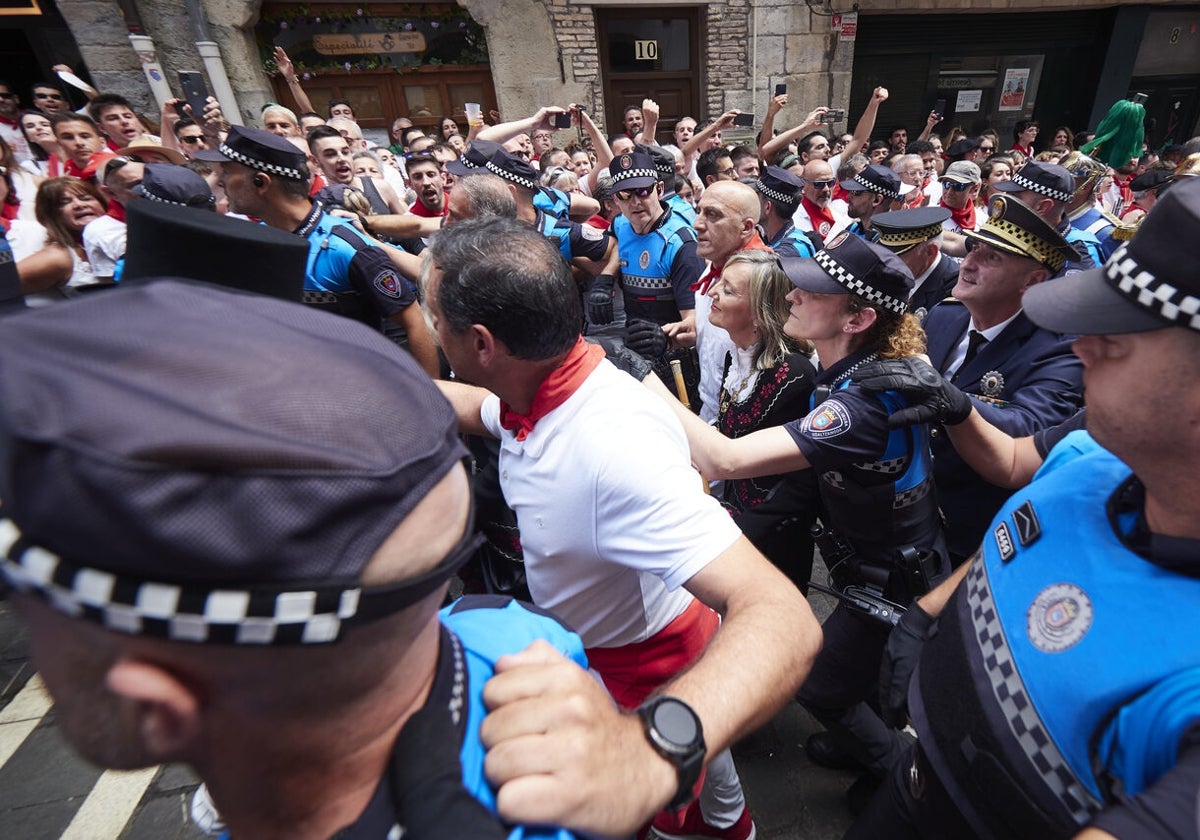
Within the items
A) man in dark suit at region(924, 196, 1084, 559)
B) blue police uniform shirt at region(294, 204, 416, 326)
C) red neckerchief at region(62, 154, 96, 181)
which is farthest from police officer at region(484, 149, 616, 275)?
red neckerchief at region(62, 154, 96, 181)

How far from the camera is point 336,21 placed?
1010 cm

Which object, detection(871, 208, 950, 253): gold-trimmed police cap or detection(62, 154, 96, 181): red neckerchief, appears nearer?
detection(871, 208, 950, 253): gold-trimmed police cap

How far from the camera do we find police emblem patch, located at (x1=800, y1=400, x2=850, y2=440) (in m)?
1.82

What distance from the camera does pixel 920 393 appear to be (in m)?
1.76

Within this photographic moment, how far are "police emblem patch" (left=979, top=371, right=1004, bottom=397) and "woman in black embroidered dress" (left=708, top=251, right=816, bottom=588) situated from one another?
73cm

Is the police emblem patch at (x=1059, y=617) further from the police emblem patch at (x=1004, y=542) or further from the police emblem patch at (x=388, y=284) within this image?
the police emblem patch at (x=388, y=284)

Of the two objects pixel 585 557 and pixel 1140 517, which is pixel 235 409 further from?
pixel 1140 517

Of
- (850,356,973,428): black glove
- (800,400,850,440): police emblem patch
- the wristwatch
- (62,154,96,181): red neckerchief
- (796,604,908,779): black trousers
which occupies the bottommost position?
(796,604,908,779): black trousers

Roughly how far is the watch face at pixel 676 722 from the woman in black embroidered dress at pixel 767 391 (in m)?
1.73

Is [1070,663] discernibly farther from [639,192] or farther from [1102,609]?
[639,192]

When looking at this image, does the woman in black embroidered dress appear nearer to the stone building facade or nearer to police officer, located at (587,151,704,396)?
police officer, located at (587,151,704,396)

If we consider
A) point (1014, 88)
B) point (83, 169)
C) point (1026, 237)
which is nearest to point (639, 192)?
point (1026, 237)

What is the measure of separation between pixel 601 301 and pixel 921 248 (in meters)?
2.23

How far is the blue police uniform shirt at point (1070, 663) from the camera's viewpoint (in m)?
0.88
